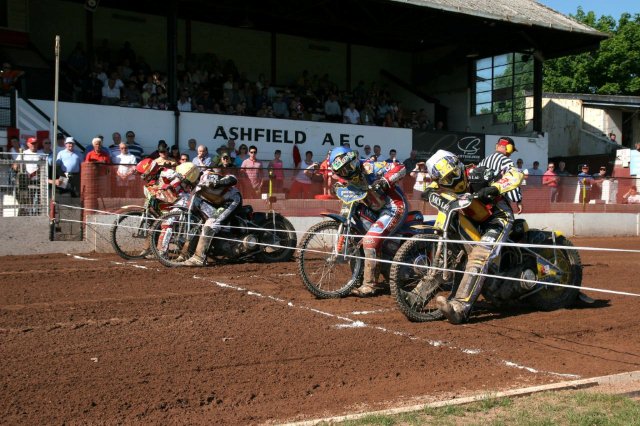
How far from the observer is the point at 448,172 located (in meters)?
7.60

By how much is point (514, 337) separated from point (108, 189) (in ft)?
30.8

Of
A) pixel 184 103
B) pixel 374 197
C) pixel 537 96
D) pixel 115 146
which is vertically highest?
pixel 537 96

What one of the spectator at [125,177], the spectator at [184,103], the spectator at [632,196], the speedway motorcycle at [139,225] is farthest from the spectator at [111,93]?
the spectator at [632,196]

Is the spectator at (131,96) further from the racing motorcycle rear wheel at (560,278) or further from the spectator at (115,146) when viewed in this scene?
the racing motorcycle rear wheel at (560,278)

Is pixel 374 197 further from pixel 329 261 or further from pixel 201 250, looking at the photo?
pixel 201 250

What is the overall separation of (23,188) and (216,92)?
9470 millimetres

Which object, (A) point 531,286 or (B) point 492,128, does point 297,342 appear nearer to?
(A) point 531,286

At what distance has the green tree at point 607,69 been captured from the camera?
51.6m

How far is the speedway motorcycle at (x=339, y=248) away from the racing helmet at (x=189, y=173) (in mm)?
→ 3670

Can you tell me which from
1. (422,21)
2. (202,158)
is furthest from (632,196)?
(202,158)

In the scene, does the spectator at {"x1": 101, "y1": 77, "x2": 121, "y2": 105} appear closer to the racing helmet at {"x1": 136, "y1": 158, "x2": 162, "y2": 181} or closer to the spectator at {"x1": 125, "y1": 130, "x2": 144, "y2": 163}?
the spectator at {"x1": 125, "y1": 130, "x2": 144, "y2": 163}

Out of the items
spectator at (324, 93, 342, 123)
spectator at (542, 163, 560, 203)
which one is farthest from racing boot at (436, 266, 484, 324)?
spectator at (324, 93, 342, 123)

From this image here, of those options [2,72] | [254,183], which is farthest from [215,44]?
[254,183]

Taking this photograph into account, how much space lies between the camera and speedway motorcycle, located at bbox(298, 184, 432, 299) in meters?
8.94
